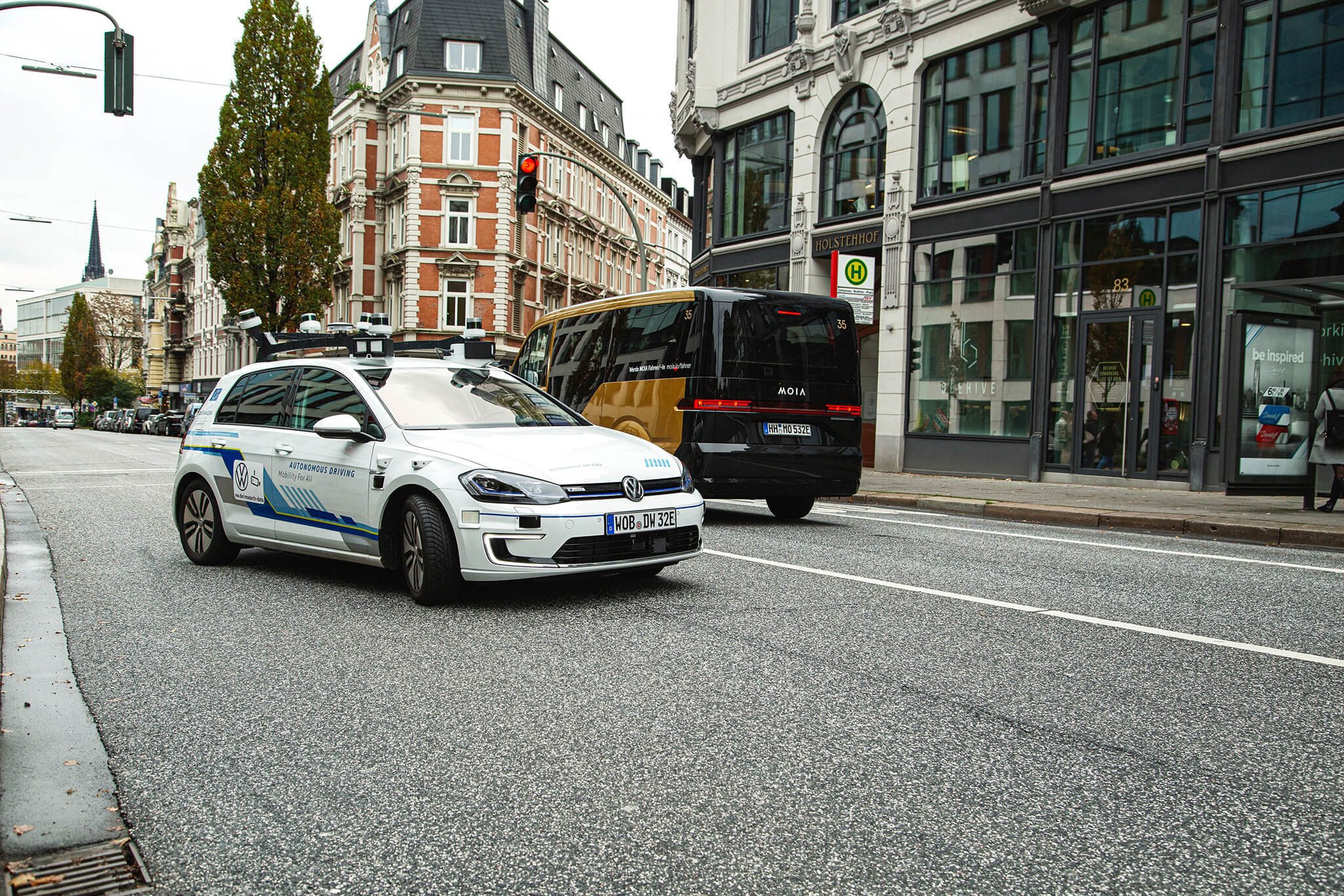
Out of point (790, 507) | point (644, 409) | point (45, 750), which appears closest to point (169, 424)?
point (644, 409)

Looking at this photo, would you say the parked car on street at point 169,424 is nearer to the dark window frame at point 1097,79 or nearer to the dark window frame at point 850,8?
the dark window frame at point 850,8

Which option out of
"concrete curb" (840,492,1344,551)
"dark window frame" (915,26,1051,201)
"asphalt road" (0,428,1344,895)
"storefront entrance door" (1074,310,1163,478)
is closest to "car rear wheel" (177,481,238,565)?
"asphalt road" (0,428,1344,895)

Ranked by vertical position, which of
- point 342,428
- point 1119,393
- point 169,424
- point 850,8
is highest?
point 850,8

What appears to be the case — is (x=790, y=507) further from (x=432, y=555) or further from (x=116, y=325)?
(x=116, y=325)

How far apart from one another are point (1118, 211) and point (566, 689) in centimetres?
1607

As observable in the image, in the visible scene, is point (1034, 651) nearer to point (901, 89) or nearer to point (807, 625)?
point (807, 625)

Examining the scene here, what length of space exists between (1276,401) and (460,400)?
10985 mm

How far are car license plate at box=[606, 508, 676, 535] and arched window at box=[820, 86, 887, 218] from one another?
56.9ft

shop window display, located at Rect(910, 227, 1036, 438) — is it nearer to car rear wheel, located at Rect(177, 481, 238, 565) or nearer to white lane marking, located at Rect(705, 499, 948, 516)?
white lane marking, located at Rect(705, 499, 948, 516)

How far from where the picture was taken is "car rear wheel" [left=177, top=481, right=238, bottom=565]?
770 cm

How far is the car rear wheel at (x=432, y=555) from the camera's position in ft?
19.8

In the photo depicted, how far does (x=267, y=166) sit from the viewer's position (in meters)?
41.8

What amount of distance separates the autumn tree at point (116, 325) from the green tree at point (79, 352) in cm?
131

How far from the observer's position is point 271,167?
137ft
